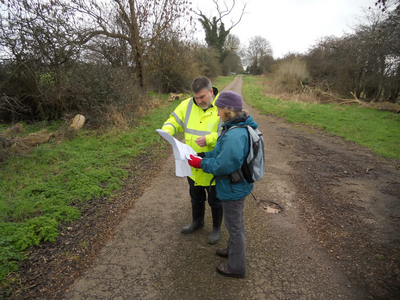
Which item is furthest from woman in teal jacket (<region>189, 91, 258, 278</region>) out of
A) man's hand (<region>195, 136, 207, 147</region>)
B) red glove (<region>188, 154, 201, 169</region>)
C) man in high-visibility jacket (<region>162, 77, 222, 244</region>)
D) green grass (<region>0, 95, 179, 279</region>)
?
green grass (<region>0, 95, 179, 279</region>)

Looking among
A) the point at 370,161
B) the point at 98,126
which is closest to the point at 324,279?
the point at 370,161

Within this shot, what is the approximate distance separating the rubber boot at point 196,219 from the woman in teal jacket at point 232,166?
811mm

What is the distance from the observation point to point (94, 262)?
2777 millimetres

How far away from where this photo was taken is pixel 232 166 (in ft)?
7.31

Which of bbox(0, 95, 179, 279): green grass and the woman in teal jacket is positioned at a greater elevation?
the woman in teal jacket

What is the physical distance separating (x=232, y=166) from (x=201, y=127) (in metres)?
0.83

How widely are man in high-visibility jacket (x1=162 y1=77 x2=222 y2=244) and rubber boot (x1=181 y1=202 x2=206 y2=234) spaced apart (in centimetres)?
7

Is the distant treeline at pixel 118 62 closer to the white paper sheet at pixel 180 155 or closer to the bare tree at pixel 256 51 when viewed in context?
the white paper sheet at pixel 180 155

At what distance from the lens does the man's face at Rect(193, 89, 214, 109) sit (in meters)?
→ 2.75

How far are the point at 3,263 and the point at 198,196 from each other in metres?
2.35

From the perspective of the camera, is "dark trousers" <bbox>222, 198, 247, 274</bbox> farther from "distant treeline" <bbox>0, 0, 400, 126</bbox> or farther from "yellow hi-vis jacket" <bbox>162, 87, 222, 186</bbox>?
"distant treeline" <bbox>0, 0, 400, 126</bbox>

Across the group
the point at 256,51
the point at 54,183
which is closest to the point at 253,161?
the point at 54,183

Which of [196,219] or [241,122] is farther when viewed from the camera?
[196,219]

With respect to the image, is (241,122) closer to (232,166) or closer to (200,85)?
(232,166)
